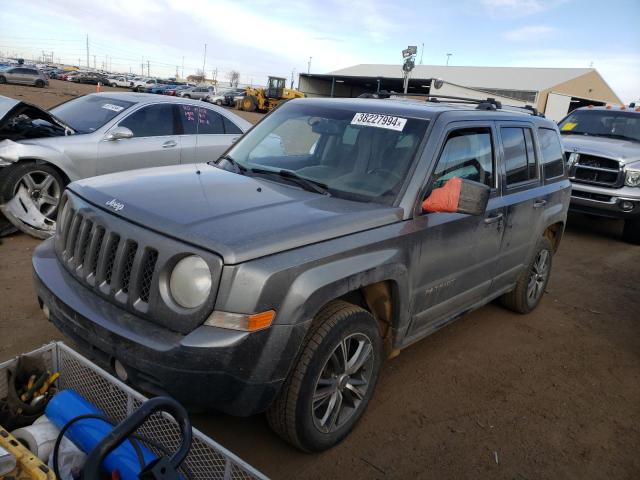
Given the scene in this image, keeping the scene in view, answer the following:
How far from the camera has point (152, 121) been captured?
690 cm

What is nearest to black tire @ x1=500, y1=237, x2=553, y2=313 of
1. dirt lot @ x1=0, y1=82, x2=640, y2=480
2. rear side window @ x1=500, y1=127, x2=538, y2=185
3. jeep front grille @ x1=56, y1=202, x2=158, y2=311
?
dirt lot @ x1=0, y1=82, x2=640, y2=480

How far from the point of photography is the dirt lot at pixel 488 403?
2.93m

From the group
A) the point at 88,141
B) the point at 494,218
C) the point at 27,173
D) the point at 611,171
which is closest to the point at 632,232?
the point at 611,171

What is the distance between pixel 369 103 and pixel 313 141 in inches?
20.0

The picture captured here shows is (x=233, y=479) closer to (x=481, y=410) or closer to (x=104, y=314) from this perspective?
(x=104, y=314)

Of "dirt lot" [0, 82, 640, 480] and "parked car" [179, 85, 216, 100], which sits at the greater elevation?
"parked car" [179, 85, 216, 100]

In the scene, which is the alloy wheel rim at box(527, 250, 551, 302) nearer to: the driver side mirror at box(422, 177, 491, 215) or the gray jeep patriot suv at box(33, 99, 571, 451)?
the gray jeep patriot suv at box(33, 99, 571, 451)

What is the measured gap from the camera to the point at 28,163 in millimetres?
5656

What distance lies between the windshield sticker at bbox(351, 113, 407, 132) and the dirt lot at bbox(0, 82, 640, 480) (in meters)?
1.74

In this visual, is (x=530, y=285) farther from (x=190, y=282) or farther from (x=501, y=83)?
(x=501, y=83)

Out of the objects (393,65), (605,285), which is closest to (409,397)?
(605,285)

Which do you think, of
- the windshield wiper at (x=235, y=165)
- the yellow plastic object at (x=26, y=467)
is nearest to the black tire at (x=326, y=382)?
the yellow plastic object at (x=26, y=467)

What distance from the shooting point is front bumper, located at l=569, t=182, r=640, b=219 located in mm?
8430

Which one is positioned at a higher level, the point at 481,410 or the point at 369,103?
the point at 369,103
